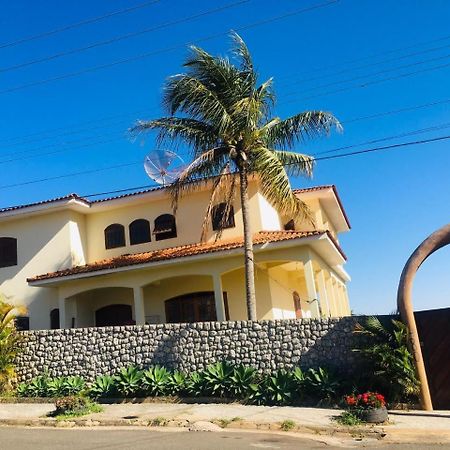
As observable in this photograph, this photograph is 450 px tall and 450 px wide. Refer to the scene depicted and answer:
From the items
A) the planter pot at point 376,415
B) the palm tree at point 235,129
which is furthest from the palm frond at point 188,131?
the planter pot at point 376,415

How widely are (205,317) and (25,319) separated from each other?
7.73 meters

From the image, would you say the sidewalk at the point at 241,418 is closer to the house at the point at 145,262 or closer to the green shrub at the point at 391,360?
the green shrub at the point at 391,360

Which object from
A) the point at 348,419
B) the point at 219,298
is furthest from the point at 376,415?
the point at 219,298

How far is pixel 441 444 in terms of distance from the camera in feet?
25.7

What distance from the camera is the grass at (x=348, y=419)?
941 cm

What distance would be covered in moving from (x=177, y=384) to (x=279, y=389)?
9.03 feet

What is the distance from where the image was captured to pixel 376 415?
9.41m

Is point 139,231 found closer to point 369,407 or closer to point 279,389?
point 279,389

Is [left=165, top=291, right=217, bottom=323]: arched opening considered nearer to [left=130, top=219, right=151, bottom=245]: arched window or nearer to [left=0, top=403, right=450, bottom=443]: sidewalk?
[left=130, top=219, right=151, bottom=245]: arched window

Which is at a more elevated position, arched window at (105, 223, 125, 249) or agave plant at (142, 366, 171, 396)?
arched window at (105, 223, 125, 249)

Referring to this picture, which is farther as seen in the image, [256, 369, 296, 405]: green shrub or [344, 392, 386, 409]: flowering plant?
[256, 369, 296, 405]: green shrub

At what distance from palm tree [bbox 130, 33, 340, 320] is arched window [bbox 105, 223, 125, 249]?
631 cm

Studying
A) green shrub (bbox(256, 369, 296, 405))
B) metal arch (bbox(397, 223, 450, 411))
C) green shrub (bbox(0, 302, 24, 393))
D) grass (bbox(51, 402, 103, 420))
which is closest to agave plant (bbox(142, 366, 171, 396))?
grass (bbox(51, 402, 103, 420))

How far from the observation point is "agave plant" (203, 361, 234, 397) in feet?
40.0
